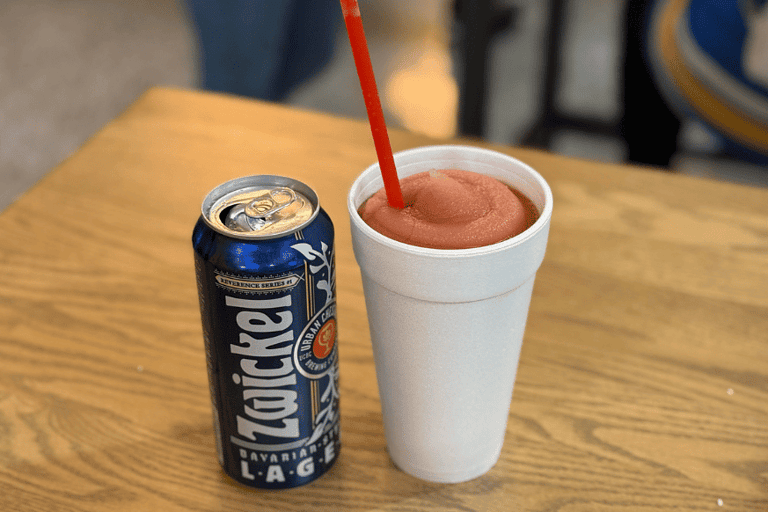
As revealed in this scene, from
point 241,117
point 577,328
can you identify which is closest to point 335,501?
point 577,328

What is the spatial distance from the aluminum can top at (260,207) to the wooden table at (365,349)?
218 mm

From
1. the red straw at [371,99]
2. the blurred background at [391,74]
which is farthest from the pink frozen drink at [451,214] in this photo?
the blurred background at [391,74]

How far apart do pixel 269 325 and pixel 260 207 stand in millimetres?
81

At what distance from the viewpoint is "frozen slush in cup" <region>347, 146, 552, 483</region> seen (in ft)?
1.54

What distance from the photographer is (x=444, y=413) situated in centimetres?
54

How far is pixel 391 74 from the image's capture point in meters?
2.79

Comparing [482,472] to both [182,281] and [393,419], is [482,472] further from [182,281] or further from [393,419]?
[182,281]

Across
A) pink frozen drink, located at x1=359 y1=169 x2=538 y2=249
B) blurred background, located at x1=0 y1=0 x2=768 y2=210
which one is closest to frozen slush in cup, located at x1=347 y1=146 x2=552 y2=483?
pink frozen drink, located at x1=359 y1=169 x2=538 y2=249

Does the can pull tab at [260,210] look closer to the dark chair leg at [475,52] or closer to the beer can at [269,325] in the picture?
the beer can at [269,325]

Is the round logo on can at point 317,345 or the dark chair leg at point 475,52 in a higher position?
the round logo on can at point 317,345

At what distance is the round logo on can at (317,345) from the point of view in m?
0.51

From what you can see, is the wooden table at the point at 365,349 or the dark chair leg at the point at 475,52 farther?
the dark chair leg at the point at 475,52

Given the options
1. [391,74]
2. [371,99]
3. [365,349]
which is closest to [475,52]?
[391,74]

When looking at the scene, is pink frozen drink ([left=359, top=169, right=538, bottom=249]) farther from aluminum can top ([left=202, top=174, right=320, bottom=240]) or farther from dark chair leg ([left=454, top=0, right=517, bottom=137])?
dark chair leg ([left=454, top=0, right=517, bottom=137])
